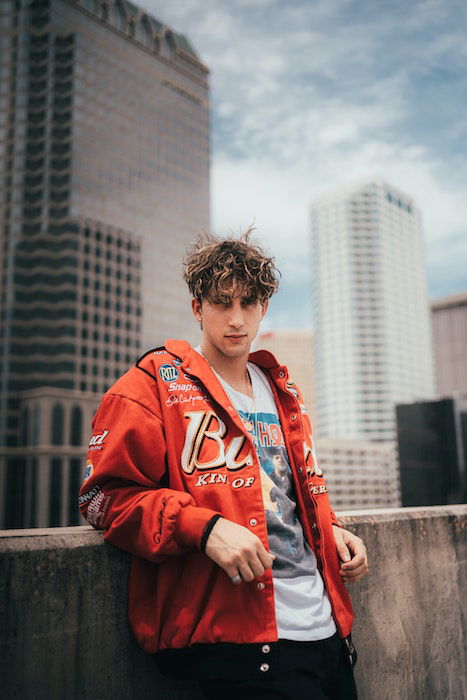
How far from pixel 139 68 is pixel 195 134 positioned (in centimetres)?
1695

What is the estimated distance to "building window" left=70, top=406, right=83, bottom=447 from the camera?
89.4m

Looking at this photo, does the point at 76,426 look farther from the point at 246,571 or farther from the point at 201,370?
the point at 246,571

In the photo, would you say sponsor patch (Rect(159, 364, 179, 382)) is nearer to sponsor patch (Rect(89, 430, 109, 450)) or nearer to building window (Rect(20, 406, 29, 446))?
sponsor patch (Rect(89, 430, 109, 450))

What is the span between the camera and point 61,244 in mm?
100875

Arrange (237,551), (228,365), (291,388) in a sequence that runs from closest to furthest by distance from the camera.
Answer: (237,551) → (228,365) → (291,388)

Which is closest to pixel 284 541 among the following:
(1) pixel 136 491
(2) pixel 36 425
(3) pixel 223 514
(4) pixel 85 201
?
(3) pixel 223 514

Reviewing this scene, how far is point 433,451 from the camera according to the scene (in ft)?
220

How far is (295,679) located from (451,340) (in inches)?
5728

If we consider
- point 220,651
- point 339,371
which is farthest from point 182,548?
point 339,371

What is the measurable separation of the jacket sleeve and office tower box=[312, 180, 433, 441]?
184241mm

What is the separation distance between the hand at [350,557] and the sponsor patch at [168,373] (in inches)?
32.2

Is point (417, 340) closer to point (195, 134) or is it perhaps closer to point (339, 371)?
point (339, 371)

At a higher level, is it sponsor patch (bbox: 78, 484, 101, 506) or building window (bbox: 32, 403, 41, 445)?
building window (bbox: 32, 403, 41, 445)

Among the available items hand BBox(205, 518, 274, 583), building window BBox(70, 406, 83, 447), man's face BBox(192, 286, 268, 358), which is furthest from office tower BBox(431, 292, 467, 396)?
hand BBox(205, 518, 274, 583)
